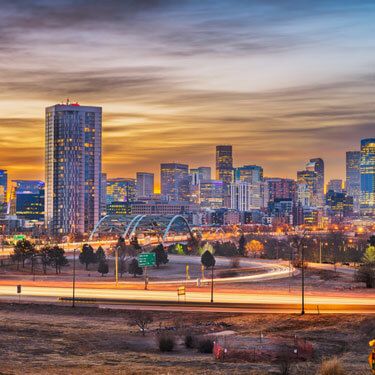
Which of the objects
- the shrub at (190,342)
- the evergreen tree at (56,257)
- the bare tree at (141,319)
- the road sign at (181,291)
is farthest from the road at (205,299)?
the evergreen tree at (56,257)

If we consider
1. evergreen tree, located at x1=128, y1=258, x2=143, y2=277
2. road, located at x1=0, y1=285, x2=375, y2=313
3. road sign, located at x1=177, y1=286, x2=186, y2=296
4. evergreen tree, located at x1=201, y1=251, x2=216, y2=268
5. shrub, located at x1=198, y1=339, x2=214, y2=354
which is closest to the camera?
shrub, located at x1=198, y1=339, x2=214, y2=354

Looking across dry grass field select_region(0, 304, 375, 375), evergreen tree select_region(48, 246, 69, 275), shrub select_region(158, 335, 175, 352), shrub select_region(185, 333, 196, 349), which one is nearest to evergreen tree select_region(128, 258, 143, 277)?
evergreen tree select_region(48, 246, 69, 275)

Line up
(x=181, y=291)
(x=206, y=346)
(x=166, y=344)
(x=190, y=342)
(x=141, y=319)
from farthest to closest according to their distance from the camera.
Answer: (x=181, y=291) < (x=141, y=319) < (x=190, y=342) < (x=166, y=344) < (x=206, y=346)

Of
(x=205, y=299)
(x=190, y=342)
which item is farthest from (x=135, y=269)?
(x=190, y=342)

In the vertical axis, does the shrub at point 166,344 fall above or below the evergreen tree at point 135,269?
below

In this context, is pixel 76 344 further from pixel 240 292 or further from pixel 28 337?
pixel 240 292

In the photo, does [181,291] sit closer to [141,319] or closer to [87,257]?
[141,319]

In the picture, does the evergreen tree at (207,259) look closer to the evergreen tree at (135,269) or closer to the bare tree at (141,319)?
the evergreen tree at (135,269)

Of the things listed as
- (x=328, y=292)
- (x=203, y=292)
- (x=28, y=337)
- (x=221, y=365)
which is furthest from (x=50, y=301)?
(x=221, y=365)

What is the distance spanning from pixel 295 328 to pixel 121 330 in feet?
47.2

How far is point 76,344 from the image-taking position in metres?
57.5

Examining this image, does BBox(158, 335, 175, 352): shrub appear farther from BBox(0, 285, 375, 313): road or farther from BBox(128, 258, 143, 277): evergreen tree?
BBox(128, 258, 143, 277): evergreen tree

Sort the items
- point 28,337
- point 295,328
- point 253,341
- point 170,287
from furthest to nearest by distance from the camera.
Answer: point 170,287 < point 295,328 < point 28,337 < point 253,341

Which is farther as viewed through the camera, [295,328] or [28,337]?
[295,328]
